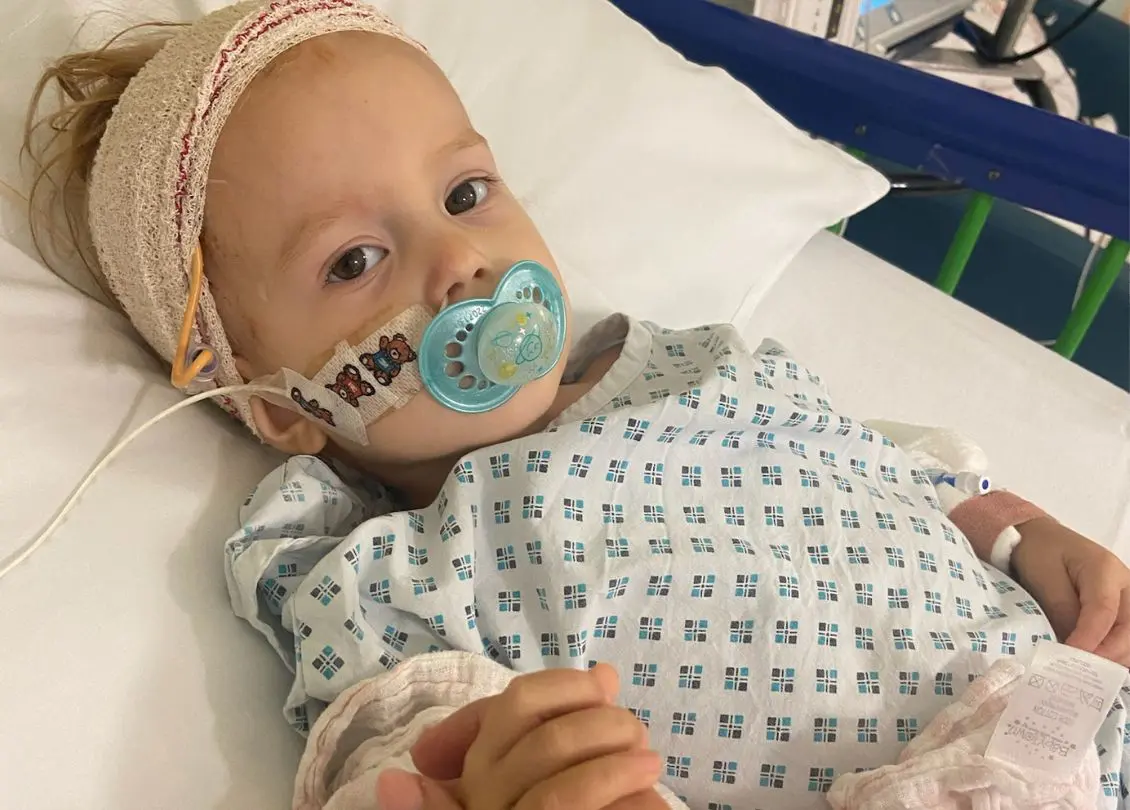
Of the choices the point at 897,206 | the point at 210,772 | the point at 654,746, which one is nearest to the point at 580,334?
the point at 654,746

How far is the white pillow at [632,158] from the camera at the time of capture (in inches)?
43.5

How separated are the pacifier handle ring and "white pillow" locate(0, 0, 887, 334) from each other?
1.33ft

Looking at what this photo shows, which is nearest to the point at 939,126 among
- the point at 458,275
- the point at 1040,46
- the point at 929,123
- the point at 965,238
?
the point at 929,123

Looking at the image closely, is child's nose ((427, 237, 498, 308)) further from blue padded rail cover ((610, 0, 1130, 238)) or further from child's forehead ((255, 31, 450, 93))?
blue padded rail cover ((610, 0, 1130, 238))

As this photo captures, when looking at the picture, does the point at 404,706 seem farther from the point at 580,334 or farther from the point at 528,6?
the point at 528,6

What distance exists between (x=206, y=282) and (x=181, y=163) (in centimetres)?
9

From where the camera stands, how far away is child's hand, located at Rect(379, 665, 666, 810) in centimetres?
→ 47

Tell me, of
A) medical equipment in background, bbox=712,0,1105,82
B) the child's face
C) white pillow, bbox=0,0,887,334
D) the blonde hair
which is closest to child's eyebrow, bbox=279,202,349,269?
the child's face

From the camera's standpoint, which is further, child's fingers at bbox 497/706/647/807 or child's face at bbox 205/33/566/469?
child's face at bbox 205/33/566/469

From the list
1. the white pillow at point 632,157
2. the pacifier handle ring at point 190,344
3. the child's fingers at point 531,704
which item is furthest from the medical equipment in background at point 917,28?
the child's fingers at point 531,704

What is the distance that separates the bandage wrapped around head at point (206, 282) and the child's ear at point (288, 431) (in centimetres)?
3

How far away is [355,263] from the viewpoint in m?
0.74

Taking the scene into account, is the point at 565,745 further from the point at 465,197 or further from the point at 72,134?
the point at 72,134

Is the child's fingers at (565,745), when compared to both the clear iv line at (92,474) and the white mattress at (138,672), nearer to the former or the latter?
the white mattress at (138,672)
